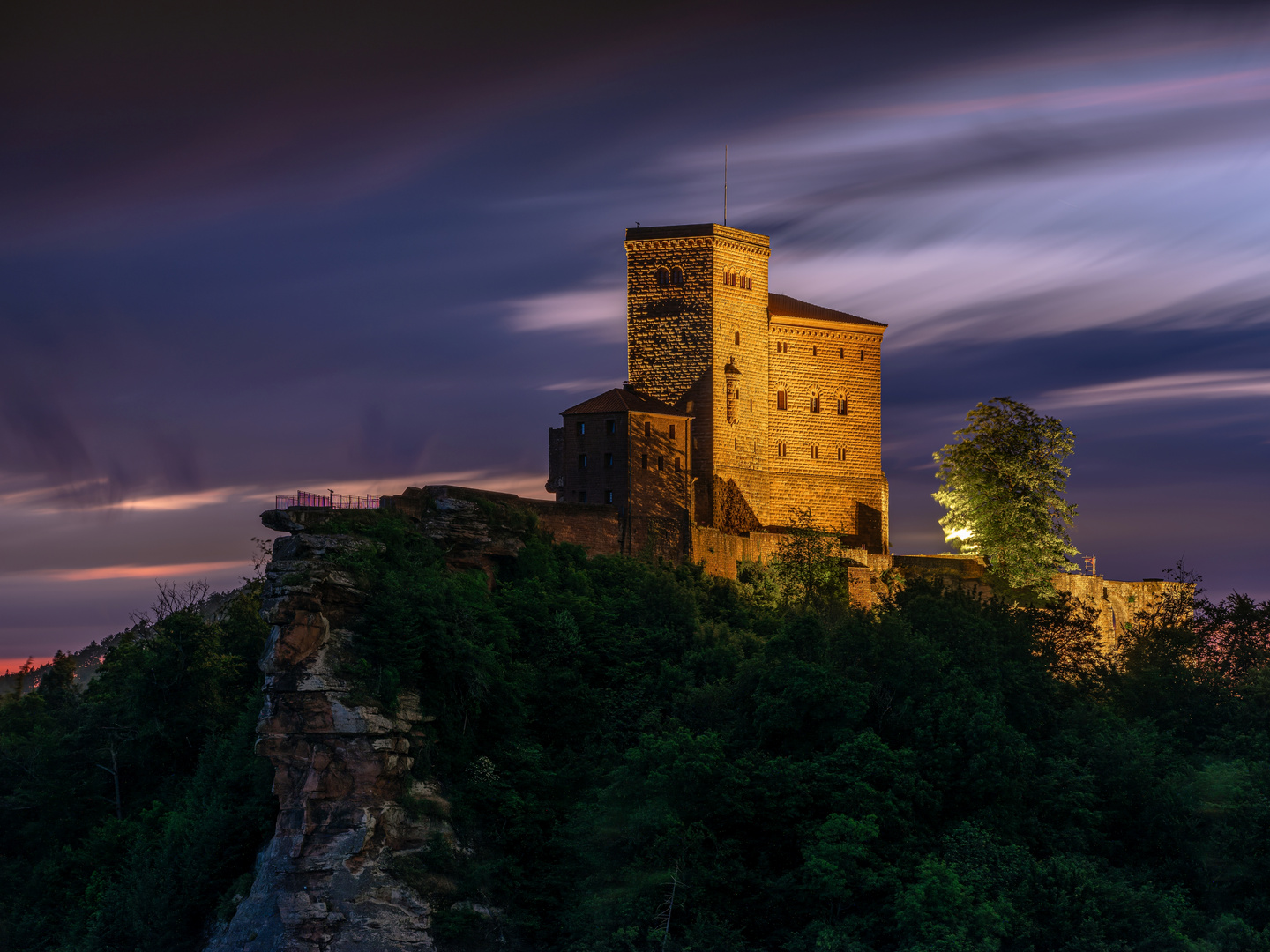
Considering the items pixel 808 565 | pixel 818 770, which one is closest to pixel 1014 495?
pixel 808 565

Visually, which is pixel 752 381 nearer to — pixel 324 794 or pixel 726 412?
pixel 726 412

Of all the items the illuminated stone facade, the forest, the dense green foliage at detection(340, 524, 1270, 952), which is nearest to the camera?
the dense green foliage at detection(340, 524, 1270, 952)

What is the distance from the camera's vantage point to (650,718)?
4316 centimetres

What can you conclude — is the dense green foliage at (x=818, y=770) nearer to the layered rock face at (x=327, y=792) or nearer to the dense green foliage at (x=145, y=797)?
the layered rock face at (x=327, y=792)

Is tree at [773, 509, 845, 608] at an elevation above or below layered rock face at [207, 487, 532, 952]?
above

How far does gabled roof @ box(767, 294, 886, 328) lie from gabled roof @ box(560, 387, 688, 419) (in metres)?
11.0

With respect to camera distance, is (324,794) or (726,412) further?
(726,412)

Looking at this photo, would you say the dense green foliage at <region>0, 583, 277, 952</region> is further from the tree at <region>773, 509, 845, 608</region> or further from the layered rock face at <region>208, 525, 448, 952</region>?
the tree at <region>773, 509, 845, 608</region>

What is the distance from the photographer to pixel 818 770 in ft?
120

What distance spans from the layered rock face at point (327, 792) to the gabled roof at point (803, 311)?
29814mm

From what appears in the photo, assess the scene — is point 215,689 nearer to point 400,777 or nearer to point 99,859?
point 99,859

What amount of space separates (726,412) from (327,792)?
1115 inches

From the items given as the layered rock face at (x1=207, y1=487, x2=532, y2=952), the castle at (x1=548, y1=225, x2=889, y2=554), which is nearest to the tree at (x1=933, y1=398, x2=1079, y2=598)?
the castle at (x1=548, y1=225, x2=889, y2=554)

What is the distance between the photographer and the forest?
→ 3372 centimetres
